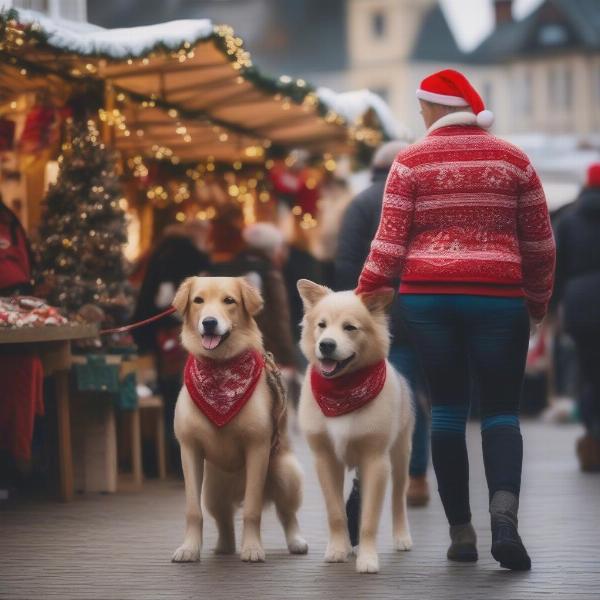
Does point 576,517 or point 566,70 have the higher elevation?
point 566,70

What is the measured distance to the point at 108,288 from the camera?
12.3 meters

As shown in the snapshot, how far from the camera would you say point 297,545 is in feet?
28.5

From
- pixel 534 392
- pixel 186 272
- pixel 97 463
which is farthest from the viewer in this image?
pixel 534 392

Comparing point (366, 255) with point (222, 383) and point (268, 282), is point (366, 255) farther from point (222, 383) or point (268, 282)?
point (268, 282)

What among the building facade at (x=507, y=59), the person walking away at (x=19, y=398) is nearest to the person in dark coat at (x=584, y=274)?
the person walking away at (x=19, y=398)

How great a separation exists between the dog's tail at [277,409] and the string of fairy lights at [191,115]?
3.16m

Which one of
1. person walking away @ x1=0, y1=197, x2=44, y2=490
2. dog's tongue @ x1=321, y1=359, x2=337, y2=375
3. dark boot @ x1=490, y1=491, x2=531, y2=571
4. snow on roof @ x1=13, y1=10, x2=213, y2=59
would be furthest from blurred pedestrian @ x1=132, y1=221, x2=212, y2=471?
dark boot @ x1=490, y1=491, x2=531, y2=571

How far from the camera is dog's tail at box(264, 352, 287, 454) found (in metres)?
8.64

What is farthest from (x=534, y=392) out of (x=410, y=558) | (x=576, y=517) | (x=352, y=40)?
(x=352, y=40)

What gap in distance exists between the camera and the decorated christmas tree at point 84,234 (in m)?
12.2

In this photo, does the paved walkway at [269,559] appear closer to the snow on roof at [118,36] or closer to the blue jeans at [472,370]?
the blue jeans at [472,370]

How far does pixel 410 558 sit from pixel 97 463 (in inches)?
158

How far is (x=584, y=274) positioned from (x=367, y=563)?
18.3 ft

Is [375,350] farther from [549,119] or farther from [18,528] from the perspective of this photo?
[549,119]
